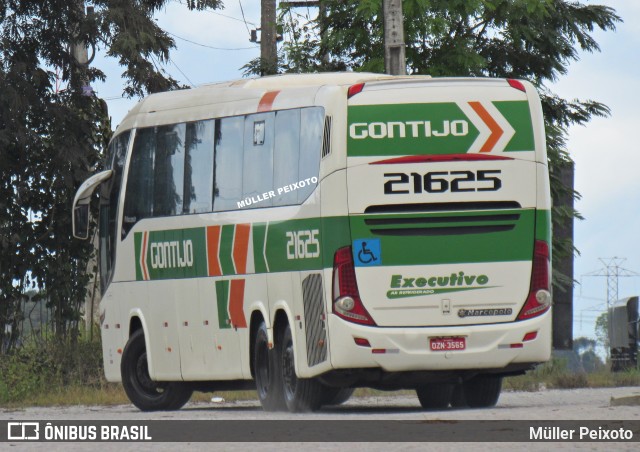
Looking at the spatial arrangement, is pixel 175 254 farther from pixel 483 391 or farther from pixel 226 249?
pixel 483 391

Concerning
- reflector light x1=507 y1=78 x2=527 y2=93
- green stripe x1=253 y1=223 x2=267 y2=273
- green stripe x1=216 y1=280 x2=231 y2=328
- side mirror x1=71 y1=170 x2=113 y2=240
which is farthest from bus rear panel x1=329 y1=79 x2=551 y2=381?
side mirror x1=71 y1=170 x2=113 y2=240

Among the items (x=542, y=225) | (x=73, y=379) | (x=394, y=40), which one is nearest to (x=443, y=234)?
(x=542, y=225)

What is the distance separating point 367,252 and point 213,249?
3.07 meters

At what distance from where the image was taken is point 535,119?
1712 cm

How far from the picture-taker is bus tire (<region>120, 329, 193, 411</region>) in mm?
20984

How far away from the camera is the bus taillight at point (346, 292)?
54.2ft

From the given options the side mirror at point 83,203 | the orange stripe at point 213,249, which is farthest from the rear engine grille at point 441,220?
the side mirror at point 83,203

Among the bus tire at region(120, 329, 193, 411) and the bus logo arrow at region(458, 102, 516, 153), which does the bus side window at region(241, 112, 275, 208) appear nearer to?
the bus logo arrow at region(458, 102, 516, 153)

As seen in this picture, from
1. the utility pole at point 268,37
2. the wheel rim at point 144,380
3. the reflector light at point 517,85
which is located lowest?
the wheel rim at point 144,380

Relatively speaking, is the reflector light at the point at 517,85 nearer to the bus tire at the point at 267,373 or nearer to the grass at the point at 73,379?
the bus tire at the point at 267,373

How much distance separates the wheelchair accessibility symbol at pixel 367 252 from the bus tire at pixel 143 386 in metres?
5.14

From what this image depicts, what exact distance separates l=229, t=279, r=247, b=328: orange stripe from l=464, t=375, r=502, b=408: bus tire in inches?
102
